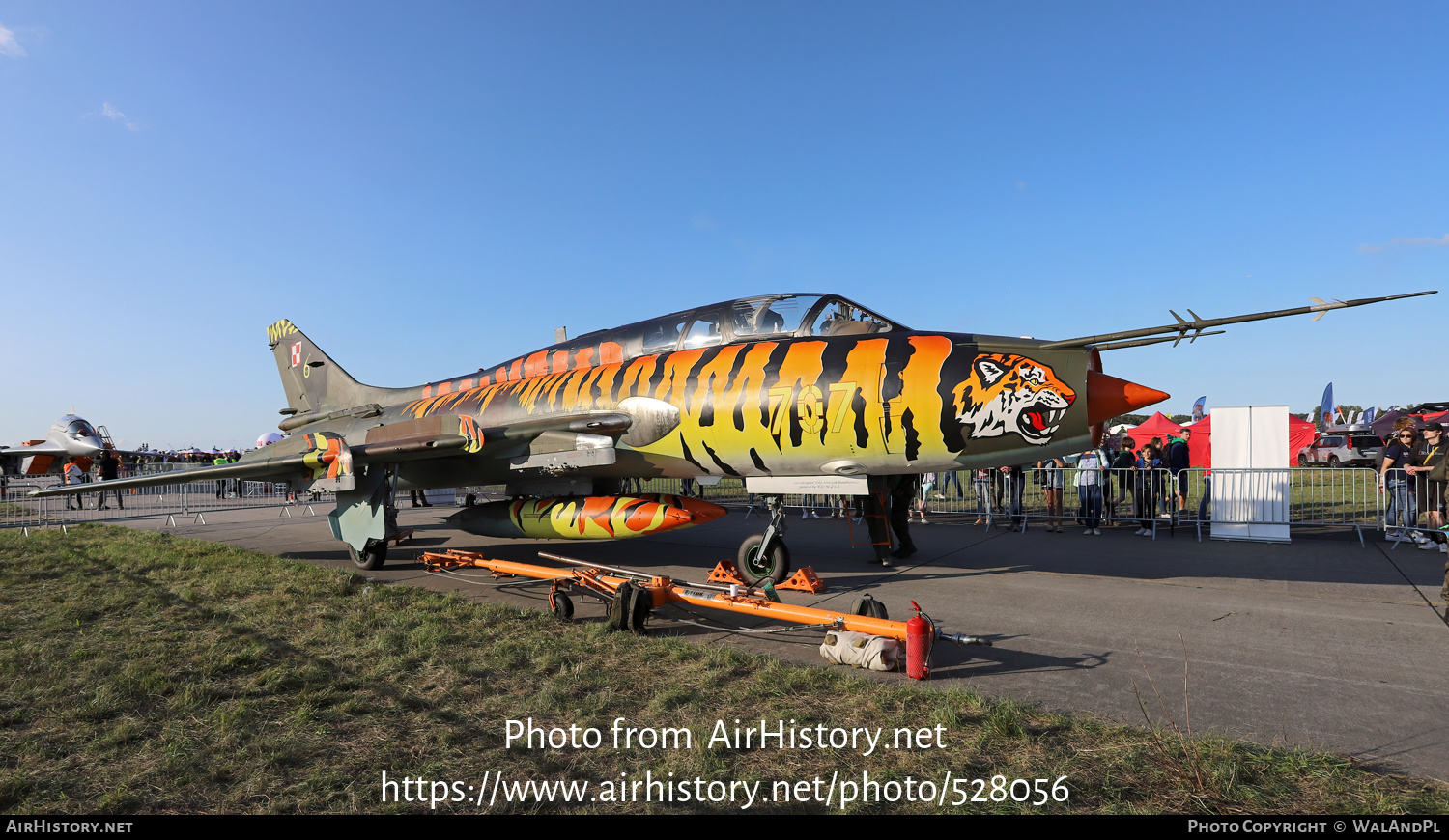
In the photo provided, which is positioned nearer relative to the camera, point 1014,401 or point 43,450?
point 1014,401

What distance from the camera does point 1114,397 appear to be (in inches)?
232

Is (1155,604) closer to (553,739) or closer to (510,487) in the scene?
(553,739)

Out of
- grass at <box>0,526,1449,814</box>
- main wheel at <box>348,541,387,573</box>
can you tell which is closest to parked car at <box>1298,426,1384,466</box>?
grass at <box>0,526,1449,814</box>

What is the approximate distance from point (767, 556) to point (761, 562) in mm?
90

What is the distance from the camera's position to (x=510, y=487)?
9.77m

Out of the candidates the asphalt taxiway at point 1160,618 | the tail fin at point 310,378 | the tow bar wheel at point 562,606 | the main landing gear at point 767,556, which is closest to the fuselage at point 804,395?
the main landing gear at point 767,556

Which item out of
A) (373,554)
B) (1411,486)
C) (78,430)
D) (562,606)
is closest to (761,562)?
(562,606)

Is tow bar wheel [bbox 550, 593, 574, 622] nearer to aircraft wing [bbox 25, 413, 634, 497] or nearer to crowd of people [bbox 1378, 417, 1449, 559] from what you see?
aircraft wing [bbox 25, 413, 634, 497]

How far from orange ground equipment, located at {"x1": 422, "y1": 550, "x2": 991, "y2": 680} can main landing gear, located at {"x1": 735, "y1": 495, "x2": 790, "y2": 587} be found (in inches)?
13.8

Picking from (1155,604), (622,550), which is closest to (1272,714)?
(1155,604)

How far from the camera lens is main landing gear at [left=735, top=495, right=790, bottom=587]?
23.7 feet

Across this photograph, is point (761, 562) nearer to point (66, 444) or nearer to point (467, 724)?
point (467, 724)

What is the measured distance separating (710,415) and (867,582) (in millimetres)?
2674

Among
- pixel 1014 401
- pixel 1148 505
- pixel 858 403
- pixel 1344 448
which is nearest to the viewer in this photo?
pixel 1014 401
